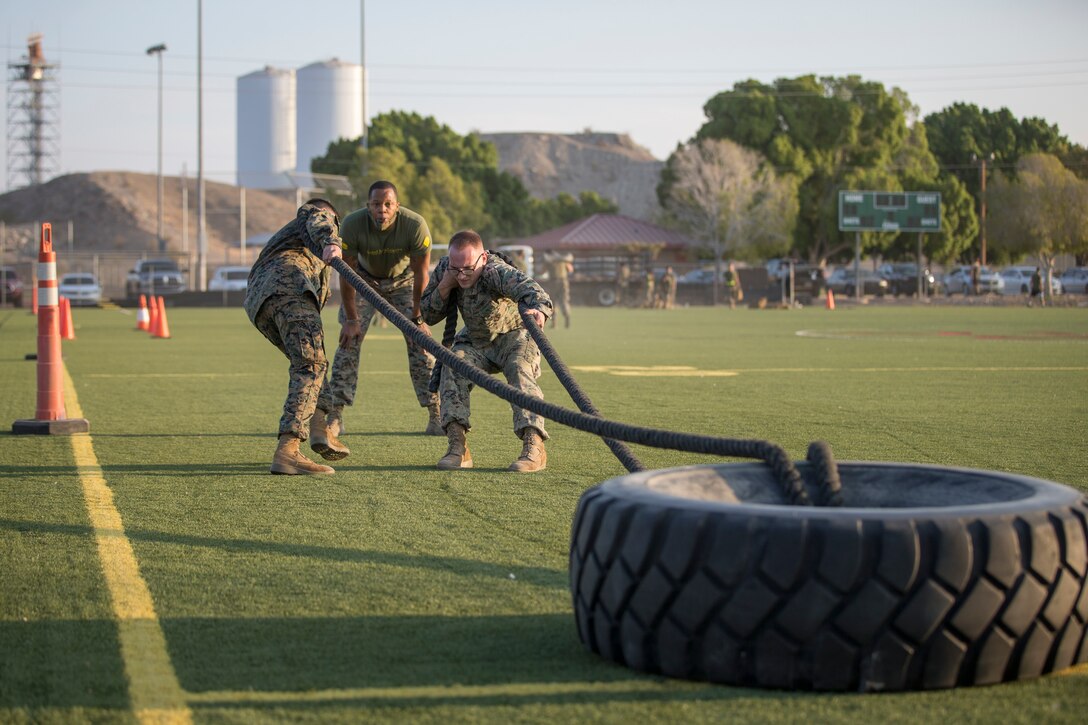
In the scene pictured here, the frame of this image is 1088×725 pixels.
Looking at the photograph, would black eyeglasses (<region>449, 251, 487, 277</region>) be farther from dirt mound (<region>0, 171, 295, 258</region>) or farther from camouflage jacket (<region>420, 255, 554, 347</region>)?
dirt mound (<region>0, 171, 295, 258</region>)

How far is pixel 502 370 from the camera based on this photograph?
888 centimetres

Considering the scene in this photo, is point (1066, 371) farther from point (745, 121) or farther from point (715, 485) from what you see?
point (745, 121)

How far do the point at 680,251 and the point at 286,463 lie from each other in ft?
254

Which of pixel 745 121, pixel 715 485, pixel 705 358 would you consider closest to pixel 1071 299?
pixel 745 121

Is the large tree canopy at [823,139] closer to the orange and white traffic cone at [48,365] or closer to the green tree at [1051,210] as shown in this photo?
the green tree at [1051,210]

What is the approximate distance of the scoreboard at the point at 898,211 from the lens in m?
63.9

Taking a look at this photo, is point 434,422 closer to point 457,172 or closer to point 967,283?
point 967,283

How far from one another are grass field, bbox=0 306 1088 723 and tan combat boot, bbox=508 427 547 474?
101 mm

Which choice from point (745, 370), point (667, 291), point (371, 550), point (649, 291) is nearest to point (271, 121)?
point (649, 291)

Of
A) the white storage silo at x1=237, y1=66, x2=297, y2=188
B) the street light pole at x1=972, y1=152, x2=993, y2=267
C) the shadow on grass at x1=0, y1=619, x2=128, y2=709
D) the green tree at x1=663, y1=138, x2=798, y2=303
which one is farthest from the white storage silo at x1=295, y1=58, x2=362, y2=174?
the shadow on grass at x1=0, y1=619, x2=128, y2=709

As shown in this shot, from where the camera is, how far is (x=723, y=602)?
12.2 ft

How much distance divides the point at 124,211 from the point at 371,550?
12423 cm

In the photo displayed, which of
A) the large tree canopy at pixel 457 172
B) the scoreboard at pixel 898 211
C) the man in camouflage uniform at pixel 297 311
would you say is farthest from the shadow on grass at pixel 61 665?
the large tree canopy at pixel 457 172

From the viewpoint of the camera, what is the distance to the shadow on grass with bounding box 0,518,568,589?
17.4ft
